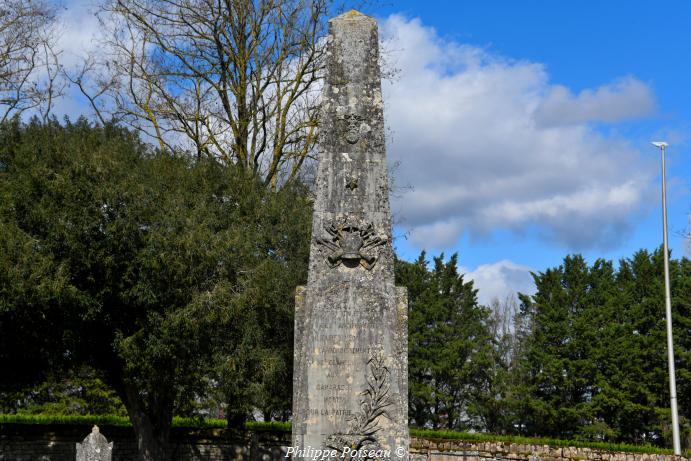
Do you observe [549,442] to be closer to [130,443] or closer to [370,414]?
[130,443]

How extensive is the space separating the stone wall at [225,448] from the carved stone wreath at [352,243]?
1544 centimetres

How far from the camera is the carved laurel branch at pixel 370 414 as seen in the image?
34.8 ft

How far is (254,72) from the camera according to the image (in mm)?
27250

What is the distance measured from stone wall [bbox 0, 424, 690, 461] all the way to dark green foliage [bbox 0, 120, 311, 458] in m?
3.34

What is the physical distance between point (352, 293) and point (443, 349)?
2941 cm

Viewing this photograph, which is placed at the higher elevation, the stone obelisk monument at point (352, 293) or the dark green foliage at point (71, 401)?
the stone obelisk monument at point (352, 293)

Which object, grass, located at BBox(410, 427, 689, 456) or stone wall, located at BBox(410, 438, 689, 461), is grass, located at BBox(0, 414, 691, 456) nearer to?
grass, located at BBox(410, 427, 689, 456)

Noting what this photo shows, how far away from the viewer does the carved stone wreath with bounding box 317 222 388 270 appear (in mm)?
11078

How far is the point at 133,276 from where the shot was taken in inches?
730

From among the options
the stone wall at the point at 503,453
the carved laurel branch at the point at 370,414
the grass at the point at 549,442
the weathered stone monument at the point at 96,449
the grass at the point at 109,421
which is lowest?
the stone wall at the point at 503,453

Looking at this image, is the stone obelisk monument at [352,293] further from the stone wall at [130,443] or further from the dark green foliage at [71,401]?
the dark green foliage at [71,401]

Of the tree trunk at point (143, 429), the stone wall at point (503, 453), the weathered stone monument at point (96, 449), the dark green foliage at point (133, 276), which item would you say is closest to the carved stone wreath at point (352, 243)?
the weathered stone monument at point (96, 449)

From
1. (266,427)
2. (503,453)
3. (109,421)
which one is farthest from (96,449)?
(503,453)

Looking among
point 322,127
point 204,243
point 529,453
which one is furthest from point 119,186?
A: point 529,453
